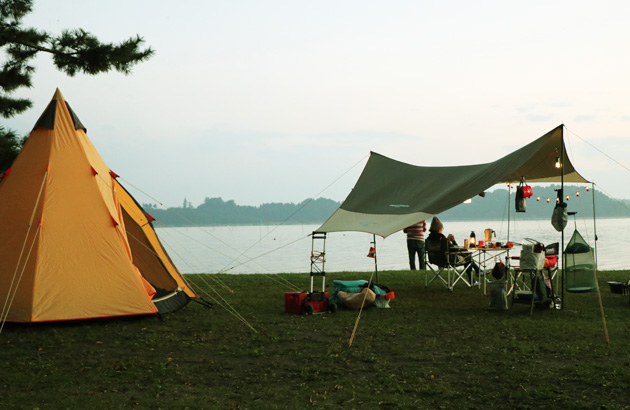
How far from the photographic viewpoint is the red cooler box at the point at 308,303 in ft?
19.1

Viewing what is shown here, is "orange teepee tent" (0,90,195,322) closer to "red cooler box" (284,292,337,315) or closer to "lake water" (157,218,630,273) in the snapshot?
"lake water" (157,218,630,273)

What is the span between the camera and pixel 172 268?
6.54 metres

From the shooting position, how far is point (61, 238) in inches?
206

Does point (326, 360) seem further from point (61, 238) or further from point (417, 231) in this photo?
point (417, 231)

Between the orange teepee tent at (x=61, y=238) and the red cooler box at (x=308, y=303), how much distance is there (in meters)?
1.36

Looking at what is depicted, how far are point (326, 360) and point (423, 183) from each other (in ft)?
10.7

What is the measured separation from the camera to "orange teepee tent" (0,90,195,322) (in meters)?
5.06

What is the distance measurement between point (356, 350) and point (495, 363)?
100cm

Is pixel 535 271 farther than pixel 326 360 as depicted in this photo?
Yes

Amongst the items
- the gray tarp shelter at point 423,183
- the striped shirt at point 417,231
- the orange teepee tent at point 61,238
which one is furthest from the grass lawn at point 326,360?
the striped shirt at point 417,231

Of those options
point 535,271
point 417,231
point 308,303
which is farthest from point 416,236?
point 308,303

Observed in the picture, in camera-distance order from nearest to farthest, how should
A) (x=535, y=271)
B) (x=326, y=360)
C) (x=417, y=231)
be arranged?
(x=326, y=360), (x=535, y=271), (x=417, y=231)

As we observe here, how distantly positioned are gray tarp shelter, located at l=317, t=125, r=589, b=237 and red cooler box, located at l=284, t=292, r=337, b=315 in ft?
2.38

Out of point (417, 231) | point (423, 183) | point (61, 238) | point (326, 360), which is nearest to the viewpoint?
point (326, 360)
